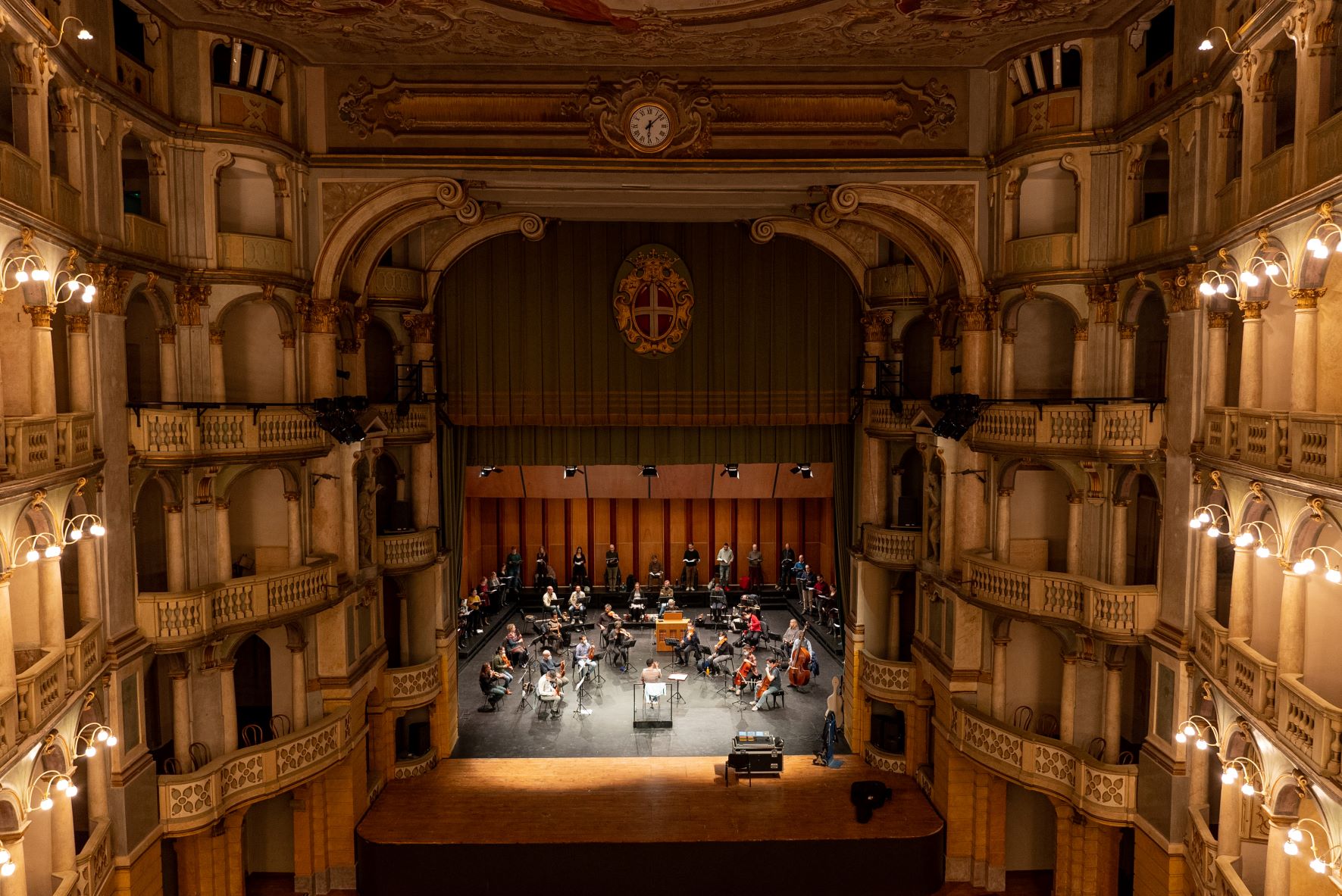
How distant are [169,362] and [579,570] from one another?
16127mm

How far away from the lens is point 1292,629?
378 inches

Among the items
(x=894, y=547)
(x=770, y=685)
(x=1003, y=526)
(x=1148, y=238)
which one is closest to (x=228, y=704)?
(x=770, y=685)

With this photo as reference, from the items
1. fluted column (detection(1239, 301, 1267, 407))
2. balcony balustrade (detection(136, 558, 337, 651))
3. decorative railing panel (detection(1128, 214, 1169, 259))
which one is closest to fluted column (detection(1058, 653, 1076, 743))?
fluted column (detection(1239, 301, 1267, 407))

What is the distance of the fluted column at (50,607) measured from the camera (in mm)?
10555

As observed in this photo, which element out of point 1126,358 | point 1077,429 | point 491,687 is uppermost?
point 1126,358

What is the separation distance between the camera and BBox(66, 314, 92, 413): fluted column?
11.4 meters

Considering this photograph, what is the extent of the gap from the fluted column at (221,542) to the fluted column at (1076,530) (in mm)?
12779

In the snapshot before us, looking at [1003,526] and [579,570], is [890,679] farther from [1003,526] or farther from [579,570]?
[579,570]

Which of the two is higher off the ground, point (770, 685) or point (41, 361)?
point (41, 361)

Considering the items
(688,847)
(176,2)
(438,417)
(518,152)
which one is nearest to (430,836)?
(688,847)

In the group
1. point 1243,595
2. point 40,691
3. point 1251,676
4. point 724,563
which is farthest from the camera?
point 724,563

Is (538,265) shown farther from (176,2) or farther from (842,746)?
(842,746)

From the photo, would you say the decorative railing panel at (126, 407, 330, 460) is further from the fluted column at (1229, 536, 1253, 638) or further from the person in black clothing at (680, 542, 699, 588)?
the person in black clothing at (680, 542, 699, 588)

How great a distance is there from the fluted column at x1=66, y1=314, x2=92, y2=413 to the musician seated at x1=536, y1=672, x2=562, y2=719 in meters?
11.3
